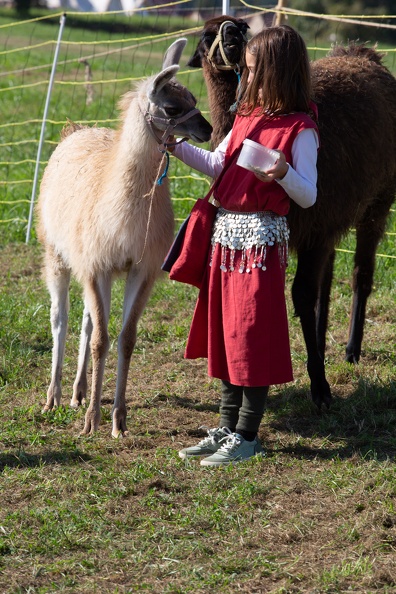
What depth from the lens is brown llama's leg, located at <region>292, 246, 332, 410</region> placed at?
449 centimetres

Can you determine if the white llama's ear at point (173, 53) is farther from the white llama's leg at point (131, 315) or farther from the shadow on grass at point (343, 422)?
the shadow on grass at point (343, 422)

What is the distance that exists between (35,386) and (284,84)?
242cm

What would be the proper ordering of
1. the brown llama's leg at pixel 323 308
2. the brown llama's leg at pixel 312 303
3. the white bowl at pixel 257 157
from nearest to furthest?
1. the white bowl at pixel 257 157
2. the brown llama's leg at pixel 312 303
3. the brown llama's leg at pixel 323 308

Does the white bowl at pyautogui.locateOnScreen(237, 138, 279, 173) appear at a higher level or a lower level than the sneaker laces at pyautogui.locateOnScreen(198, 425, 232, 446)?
higher

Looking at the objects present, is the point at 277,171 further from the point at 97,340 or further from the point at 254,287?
the point at 97,340

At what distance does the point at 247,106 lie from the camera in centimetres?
369

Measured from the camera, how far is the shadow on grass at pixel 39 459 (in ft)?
12.7

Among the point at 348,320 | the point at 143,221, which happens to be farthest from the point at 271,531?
the point at 348,320

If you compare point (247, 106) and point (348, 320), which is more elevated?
point (247, 106)

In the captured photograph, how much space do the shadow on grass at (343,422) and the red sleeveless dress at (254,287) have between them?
528 mm

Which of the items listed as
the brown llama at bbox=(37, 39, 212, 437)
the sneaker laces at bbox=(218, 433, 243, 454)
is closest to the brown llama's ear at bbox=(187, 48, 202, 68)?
the brown llama at bbox=(37, 39, 212, 437)

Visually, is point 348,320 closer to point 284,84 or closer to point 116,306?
point 116,306

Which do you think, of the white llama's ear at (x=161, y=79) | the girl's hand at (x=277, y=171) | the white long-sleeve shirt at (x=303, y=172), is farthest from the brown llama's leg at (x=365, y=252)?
the girl's hand at (x=277, y=171)

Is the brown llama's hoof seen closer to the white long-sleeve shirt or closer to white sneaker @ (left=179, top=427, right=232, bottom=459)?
white sneaker @ (left=179, top=427, right=232, bottom=459)
